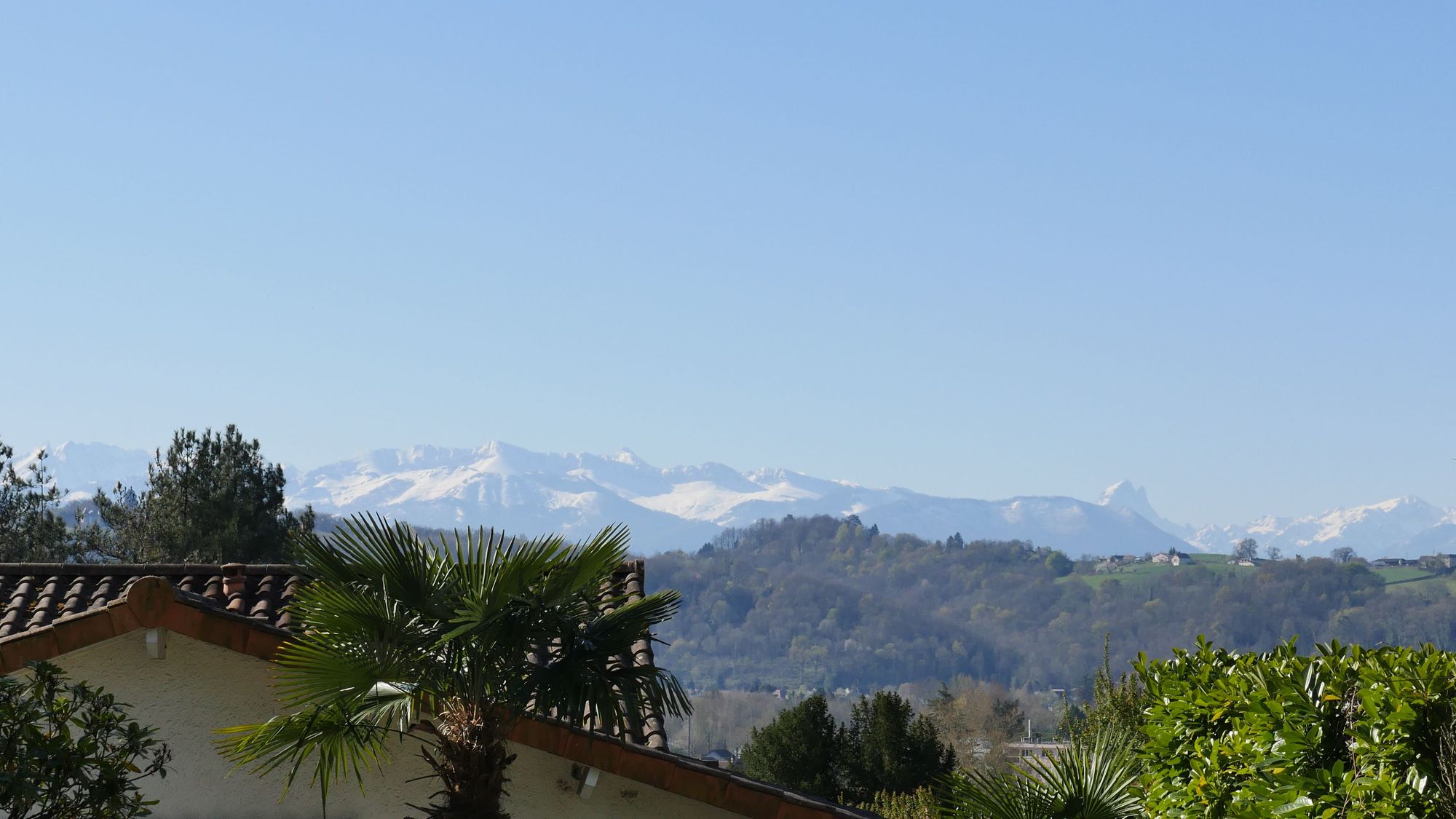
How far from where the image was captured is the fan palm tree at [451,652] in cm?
836

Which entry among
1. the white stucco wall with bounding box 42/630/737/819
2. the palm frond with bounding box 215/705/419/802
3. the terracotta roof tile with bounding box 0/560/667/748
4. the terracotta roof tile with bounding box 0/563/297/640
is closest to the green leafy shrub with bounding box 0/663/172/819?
the palm frond with bounding box 215/705/419/802

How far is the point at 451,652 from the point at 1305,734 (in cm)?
466

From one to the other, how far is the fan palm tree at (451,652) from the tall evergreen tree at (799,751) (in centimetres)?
3040

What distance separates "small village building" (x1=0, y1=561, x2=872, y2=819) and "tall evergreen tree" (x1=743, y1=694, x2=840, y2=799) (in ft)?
94.5

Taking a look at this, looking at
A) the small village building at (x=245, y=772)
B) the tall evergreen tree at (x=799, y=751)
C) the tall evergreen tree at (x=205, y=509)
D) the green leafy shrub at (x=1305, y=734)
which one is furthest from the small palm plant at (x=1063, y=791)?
the tall evergreen tree at (x=205, y=509)

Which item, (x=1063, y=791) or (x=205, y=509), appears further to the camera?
(x=205, y=509)

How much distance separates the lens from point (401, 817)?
987cm

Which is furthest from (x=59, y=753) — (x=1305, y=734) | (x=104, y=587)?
(x=104, y=587)

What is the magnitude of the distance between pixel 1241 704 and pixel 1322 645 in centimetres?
50

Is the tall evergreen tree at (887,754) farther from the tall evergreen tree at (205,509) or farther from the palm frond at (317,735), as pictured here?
the palm frond at (317,735)

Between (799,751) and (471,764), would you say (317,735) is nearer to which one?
(471,764)

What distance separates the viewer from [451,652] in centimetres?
851

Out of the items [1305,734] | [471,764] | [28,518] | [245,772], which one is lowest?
[245,772]

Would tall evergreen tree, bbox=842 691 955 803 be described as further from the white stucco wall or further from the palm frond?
the palm frond
